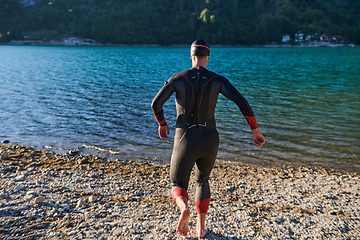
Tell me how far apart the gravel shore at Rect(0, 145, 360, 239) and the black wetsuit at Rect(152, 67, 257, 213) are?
1.45m

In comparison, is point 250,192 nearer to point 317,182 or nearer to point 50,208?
point 317,182

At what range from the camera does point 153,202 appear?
6152 millimetres

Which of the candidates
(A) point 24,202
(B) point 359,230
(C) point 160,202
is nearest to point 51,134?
(A) point 24,202

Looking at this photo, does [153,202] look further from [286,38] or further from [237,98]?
[286,38]

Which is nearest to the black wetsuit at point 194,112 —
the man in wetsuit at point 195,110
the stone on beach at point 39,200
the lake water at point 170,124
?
the man in wetsuit at point 195,110

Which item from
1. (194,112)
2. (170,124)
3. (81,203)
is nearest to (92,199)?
(81,203)

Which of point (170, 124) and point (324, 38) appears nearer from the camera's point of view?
point (170, 124)

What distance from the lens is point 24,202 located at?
227 inches

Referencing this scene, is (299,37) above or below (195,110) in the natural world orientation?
above

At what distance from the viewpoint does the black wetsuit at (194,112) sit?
4309 millimetres

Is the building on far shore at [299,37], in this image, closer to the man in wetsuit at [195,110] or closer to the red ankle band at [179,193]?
the man in wetsuit at [195,110]

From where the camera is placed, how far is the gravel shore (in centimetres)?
495

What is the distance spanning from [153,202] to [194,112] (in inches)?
112

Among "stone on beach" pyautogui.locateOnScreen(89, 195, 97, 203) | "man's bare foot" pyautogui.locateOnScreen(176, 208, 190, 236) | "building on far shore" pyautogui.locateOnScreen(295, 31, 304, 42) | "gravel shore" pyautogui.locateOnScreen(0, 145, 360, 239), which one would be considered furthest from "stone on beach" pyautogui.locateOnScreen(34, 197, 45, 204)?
"building on far shore" pyautogui.locateOnScreen(295, 31, 304, 42)
